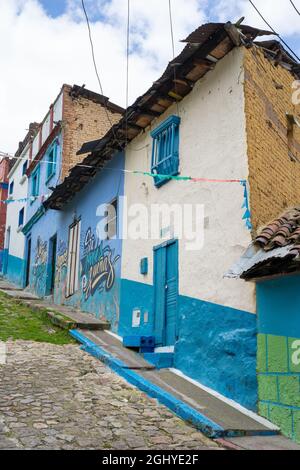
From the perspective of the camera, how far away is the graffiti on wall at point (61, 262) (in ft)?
49.7

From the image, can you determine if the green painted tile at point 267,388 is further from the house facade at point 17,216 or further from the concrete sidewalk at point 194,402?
the house facade at point 17,216

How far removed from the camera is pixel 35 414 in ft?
19.2

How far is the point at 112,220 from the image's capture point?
39.5 ft

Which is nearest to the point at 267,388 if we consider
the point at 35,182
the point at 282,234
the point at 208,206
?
the point at 282,234

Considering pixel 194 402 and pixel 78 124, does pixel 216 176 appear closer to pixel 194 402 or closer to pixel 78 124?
pixel 194 402

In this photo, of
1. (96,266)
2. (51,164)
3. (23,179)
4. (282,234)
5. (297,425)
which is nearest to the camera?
(297,425)

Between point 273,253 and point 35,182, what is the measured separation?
15.9 meters

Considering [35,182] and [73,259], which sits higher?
[35,182]

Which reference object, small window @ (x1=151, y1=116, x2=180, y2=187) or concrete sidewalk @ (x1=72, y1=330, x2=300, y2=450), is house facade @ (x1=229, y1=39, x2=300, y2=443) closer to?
concrete sidewalk @ (x1=72, y1=330, x2=300, y2=450)

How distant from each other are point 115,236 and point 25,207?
11.9m

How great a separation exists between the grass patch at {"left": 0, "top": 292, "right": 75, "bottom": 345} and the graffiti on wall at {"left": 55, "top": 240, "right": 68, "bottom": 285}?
67.1 inches

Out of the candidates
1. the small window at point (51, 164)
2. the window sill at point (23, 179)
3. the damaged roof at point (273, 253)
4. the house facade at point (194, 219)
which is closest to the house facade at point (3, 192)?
the window sill at point (23, 179)

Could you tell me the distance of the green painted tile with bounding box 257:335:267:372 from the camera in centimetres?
641
